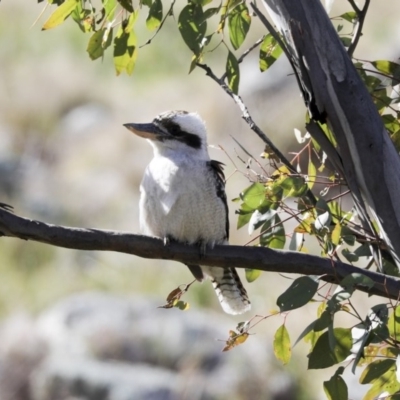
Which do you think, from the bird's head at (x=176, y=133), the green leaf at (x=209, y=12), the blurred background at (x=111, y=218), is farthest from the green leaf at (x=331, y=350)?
the bird's head at (x=176, y=133)

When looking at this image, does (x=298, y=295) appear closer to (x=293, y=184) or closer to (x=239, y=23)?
(x=293, y=184)

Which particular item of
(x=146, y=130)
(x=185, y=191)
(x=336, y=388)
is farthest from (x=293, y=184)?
(x=146, y=130)

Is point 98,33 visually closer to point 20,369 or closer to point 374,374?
point 374,374

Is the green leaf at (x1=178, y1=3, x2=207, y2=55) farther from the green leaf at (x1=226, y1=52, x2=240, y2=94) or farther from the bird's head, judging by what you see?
the bird's head

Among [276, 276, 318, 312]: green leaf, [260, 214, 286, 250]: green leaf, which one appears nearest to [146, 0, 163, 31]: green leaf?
[260, 214, 286, 250]: green leaf

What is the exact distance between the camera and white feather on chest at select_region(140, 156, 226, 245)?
2.90m

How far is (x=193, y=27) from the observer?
2037mm

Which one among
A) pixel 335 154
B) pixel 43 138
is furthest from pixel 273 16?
pixel 43 138

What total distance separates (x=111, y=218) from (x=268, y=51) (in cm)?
815

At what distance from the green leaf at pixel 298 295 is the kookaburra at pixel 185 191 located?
0.94m

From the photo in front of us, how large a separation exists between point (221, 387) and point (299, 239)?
14.0 feet

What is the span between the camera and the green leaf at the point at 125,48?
2176 mm

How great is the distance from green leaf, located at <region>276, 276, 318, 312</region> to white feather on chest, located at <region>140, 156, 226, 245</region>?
1033mm

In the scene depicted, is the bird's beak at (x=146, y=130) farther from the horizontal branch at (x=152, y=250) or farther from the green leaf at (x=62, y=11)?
the horizontal branch at (x=152, y=250)
